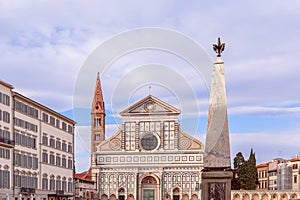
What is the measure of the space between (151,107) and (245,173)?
15894 millimetres

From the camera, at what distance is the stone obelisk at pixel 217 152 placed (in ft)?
74.3

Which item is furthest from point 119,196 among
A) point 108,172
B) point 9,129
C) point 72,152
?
point 9,129

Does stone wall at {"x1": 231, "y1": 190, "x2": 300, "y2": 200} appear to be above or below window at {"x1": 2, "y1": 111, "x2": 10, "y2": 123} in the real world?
below

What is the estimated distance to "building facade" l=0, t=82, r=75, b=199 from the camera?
155 ft

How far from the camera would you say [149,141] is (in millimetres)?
83188

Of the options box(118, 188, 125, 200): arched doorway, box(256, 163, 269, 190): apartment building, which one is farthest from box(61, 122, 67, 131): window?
box(256, 163, 269, 190): apartment building

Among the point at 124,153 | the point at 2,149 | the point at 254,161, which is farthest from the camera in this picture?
the point at 124,153

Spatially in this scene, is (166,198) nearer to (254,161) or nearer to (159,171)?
(159,171)

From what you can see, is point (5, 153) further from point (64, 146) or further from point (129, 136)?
point (129, 136)

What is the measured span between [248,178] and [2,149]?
134ft

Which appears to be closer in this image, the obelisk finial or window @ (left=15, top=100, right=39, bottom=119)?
the obelisk finial

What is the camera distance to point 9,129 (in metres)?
47.6

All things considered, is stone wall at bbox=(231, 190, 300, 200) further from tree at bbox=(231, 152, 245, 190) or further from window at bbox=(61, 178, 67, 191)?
window at bbox=(61, 178, 67, 191)

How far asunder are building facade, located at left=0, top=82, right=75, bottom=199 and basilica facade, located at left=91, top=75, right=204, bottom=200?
54.2ft
